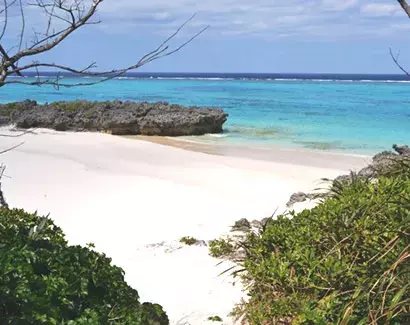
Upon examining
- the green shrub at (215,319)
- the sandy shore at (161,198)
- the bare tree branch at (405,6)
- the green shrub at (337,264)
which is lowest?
the green shrub at (215,319)

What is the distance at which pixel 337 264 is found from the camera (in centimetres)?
423

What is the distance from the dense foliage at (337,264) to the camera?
11.8 ft

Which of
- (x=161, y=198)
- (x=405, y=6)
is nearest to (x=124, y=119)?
(x=161, y=198)

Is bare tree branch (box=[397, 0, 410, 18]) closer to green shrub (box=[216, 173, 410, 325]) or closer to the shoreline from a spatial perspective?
green shrub (box=[216, 173, 410, 325])

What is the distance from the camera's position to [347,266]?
4.13 m

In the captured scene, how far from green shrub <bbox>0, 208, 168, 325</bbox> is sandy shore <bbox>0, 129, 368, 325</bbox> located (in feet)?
3.69

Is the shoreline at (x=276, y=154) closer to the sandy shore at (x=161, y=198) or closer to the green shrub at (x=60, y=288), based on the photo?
the sandy shore at (x=161, y=198)

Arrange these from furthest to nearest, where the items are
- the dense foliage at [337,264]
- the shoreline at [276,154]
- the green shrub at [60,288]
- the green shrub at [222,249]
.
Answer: the shoreline at [276,154]
the green shrub at [222,249]
the dense foliage at [337,264]
the green shrub at [60,288]

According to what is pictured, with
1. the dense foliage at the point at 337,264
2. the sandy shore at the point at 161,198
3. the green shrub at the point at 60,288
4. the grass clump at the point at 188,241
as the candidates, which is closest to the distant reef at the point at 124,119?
the sandy shore at the point at 161,198

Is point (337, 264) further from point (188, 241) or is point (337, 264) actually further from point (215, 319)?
point (188, 241)

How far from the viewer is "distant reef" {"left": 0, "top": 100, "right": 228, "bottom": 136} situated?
22.0 m

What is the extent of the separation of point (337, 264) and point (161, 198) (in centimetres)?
583

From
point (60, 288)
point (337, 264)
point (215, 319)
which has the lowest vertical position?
point (215, 319)

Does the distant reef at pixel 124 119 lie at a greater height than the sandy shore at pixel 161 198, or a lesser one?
greater
